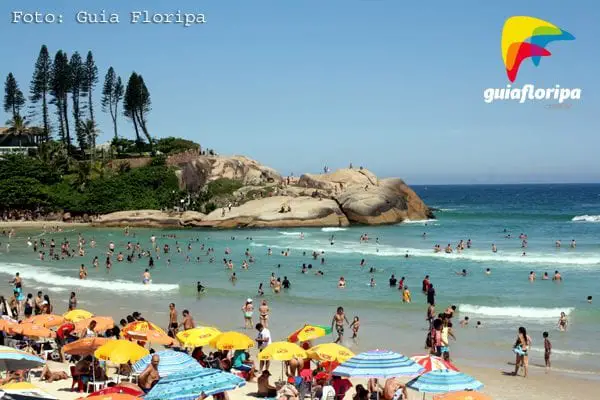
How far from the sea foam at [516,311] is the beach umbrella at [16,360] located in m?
16.9

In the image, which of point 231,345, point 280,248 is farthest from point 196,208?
point 231,345

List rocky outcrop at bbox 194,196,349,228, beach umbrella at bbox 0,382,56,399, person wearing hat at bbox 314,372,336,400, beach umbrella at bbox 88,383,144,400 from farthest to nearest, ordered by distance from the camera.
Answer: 1. rocky outcrop at bbox 194,196,349,228
2. person wearing hat at bbox 314,372,336,400
3. beach umbrella at bbox 88,383,144,400
4. beach umbrella at bbox 0,382,56,399

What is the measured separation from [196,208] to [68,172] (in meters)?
17.0

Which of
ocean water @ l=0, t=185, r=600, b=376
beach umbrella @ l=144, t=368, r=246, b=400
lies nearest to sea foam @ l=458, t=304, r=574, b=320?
ocean water @ l=0, t=185, r=600, b=376

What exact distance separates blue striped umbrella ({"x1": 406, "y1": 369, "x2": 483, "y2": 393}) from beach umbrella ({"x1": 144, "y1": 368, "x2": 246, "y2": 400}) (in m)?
2.79

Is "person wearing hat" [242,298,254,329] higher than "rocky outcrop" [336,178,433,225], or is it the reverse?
"rocky outcrop" [336,178,433,225]

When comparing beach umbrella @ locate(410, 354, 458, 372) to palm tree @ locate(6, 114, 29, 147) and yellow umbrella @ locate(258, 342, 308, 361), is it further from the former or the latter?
palm tree @ locate(6, 114, 29, 147)

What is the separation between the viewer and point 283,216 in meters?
62.4

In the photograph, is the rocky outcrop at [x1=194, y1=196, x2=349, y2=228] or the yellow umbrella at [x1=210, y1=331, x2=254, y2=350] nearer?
the yellow umbrella at [x1=210, y1=331, x2=254, y2=350]

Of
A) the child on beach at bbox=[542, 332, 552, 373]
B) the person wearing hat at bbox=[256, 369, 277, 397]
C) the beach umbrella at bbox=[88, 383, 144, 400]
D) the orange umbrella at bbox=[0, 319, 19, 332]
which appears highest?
the orange umbrella at bbox=[0, 319, 19, 332]

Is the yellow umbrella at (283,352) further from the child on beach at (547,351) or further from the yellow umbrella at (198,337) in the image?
the child on beach at (547,351)

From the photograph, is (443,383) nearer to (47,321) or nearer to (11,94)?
(47,321)

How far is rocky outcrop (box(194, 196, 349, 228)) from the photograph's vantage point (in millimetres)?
62281

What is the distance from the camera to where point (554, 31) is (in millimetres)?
26625
